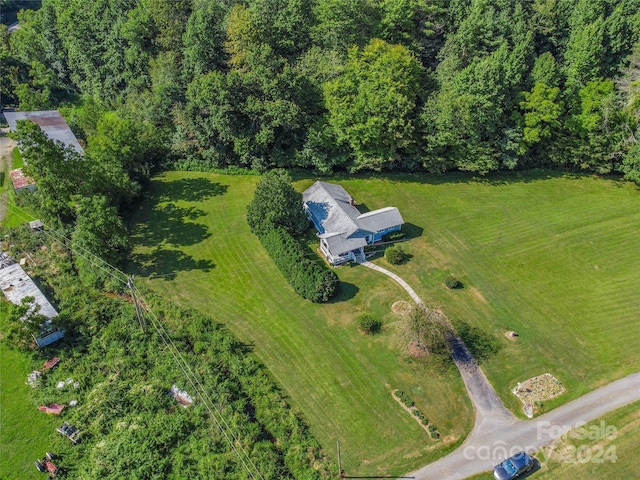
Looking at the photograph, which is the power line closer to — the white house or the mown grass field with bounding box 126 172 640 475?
the mown grass field with bounding box 126 172 640 475

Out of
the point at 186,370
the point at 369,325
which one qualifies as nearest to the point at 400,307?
the point at 369,325

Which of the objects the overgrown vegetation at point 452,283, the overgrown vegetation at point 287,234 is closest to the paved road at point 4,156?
the overgrown vegetation at point 287,234

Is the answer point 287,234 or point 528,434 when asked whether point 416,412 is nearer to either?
point 528,434

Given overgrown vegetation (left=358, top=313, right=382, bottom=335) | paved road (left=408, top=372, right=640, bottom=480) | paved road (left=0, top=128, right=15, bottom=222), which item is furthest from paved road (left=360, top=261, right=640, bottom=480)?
paved road (left=0, top=128, right=15, bottom=222)

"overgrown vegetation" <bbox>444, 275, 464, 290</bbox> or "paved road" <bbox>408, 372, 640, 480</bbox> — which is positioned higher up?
"overgrown vegetation" <bbox>444, 275, 464, 290</bbox>

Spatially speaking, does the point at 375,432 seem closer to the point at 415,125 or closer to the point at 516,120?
the point at 415,125

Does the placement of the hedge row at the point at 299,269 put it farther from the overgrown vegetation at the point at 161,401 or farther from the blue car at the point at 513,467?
the blue car at the point at 513,467

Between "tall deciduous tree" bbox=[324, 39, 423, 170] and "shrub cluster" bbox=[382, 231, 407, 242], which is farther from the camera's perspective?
"tall deciduous tree" bbox=[324, 39, 423, 170]
